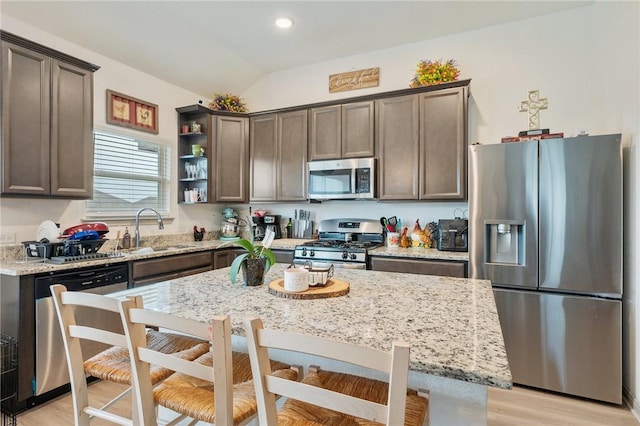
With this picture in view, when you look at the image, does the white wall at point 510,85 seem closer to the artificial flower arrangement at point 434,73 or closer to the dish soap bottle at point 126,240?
the artificial flower arrangement at point 434,73

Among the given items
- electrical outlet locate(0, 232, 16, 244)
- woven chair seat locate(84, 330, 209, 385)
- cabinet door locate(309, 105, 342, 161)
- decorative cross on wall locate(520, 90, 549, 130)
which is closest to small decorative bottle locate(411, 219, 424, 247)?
cabinet door locate(309, 105, 342, 161)

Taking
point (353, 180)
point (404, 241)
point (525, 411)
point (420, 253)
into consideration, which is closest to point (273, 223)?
point (353, 180)

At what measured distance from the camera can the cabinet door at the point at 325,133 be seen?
3656 mm

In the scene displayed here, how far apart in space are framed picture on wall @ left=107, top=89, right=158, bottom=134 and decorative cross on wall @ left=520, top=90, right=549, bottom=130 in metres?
3.72

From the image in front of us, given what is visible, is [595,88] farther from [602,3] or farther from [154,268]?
[154,268]

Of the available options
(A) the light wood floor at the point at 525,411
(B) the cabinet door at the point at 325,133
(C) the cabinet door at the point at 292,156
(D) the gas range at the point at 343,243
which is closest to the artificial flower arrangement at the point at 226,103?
(C) the cabinet door at the point at 292,156

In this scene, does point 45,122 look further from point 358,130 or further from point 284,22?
point 358,130

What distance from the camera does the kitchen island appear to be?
2.94ft

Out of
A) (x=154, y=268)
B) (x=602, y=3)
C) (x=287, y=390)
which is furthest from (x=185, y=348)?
(x=602, y=3)

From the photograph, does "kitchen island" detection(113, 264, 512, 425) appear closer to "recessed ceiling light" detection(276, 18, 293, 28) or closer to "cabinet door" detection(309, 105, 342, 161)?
"cabinet door" detection(309, 105, 342, 161)

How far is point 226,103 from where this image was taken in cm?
413

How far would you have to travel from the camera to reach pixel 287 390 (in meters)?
0.85

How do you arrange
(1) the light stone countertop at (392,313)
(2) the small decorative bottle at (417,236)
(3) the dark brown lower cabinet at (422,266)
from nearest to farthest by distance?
1. (1) the light stone countertop at (392,313)
2. (3) the dark brown lower cabinet at (422,266)
3. (2) the small decorative bottle at (417,236)

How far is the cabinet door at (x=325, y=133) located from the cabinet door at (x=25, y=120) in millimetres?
2297
